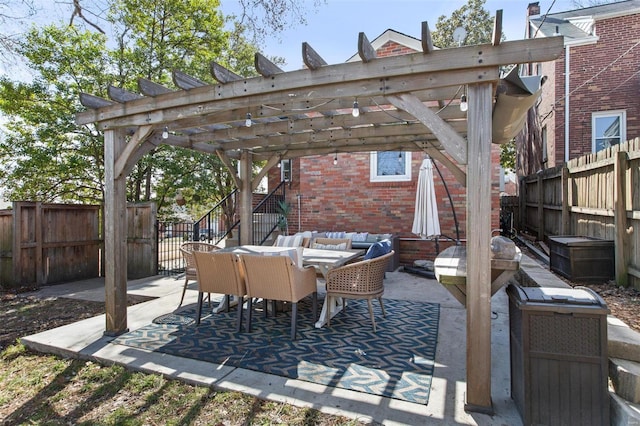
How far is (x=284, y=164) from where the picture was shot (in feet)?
34.8

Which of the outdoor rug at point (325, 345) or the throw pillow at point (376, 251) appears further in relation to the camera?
the throw pillow at point (376, 251)

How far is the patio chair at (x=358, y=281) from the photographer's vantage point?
13.0 feet

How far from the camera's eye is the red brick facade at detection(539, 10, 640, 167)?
9.63m

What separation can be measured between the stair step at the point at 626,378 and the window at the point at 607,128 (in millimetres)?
9984

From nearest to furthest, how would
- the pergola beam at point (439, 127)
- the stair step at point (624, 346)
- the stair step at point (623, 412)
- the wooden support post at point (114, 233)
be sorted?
the stair step at point (623, 412) < the stair step at point (624, 346) < the pergola beam at point (439, 127) < the wooden support post at point (114, 233)

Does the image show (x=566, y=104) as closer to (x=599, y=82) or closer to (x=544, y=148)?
(x=599, y=82)

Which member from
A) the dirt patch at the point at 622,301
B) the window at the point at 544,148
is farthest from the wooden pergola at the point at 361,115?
the window at the point at 544,148

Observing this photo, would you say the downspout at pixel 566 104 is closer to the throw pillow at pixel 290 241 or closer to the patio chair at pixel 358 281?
the throw pillow at pixel 290 241

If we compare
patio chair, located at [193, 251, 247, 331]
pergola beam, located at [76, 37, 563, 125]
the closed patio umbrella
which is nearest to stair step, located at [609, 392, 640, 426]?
pergola beam, located at [76, 37, 563, 125]

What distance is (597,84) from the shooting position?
9.85 m

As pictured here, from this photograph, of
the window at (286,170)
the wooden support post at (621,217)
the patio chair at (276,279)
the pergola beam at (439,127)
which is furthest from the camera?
the window at (286,170)

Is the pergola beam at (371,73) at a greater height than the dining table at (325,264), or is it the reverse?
the pergola beam at (371,73)

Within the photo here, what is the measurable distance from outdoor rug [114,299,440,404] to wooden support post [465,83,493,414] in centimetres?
44

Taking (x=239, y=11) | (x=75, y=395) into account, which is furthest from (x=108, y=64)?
(x=75, y=395)
